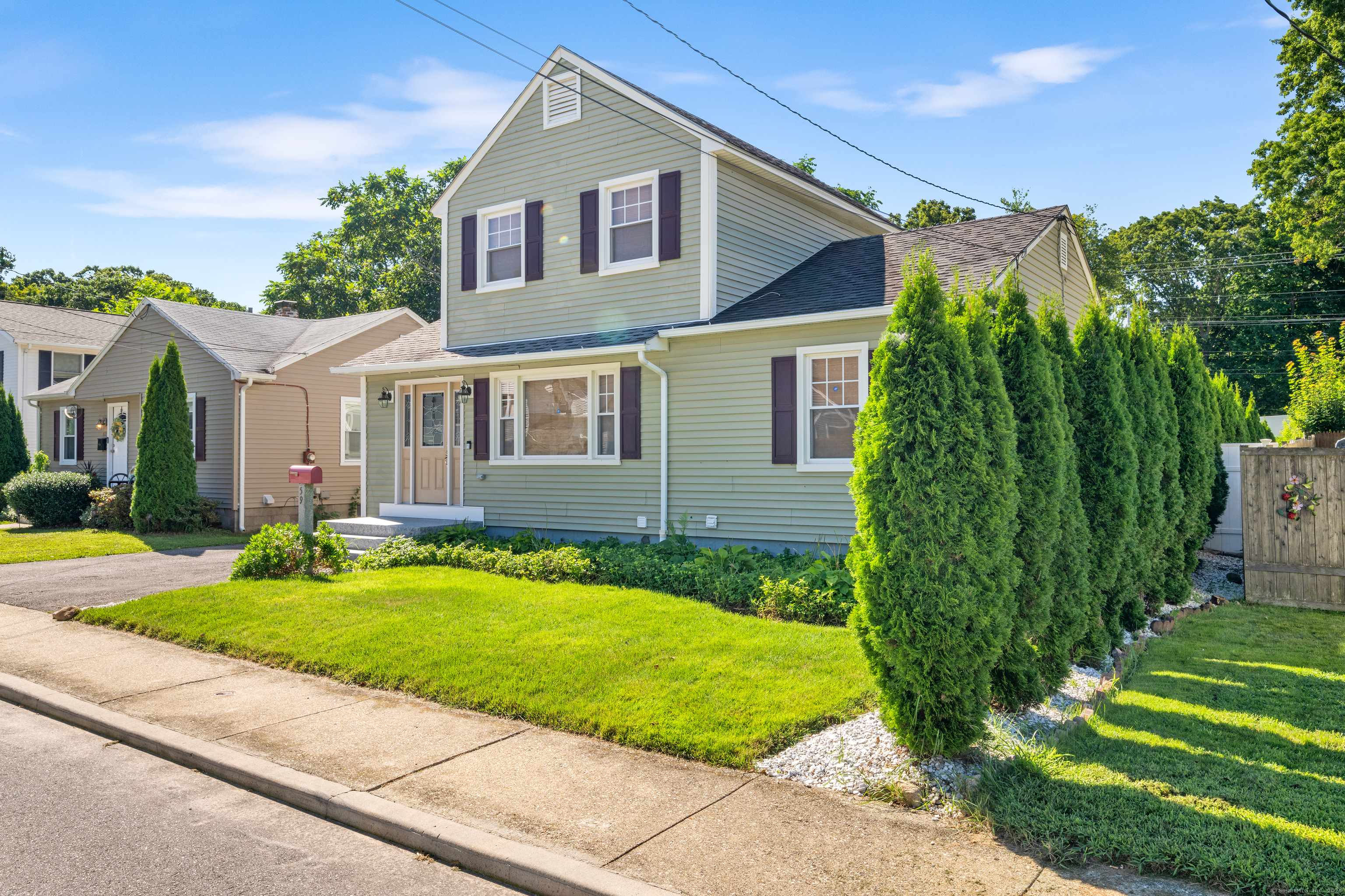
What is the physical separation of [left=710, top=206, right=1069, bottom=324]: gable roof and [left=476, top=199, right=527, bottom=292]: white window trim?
411 cm

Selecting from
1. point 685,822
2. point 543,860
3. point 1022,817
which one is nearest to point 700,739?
point 685,822

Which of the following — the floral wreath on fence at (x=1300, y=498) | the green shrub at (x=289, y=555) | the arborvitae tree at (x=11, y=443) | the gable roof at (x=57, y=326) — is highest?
the gable roof at (x=57, y=326)

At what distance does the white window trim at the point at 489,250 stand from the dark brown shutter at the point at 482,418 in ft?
5.83

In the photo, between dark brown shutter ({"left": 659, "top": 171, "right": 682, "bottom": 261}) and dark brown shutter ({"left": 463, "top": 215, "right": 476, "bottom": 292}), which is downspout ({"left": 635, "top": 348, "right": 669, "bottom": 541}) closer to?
dark brown shutter ({"left": 659, "top": 171, "right": 682, "bottom": 261})

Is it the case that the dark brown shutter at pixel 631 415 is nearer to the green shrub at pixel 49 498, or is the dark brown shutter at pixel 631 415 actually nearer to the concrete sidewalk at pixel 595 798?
the concrete sidewalk at pixel 595 798

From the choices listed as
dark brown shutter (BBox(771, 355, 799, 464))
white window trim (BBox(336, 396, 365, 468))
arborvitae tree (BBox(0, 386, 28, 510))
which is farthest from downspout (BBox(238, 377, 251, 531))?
dark brown shutter (BBox(771, 355, 799, 464))

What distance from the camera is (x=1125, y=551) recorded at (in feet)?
22.8

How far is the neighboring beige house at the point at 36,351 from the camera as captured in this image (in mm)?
27234

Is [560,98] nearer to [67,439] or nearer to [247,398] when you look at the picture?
[247,398]

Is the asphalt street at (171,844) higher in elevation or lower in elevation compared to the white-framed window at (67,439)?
lower

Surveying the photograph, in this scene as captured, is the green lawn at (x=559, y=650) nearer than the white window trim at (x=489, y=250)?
Yes

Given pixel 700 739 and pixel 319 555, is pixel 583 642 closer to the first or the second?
pixel 700 739

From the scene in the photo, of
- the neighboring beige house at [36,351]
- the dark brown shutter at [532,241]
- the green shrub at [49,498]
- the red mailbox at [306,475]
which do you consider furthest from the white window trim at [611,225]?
the neighboring beige house at [36,351]

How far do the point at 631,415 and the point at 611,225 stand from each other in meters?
3.23
